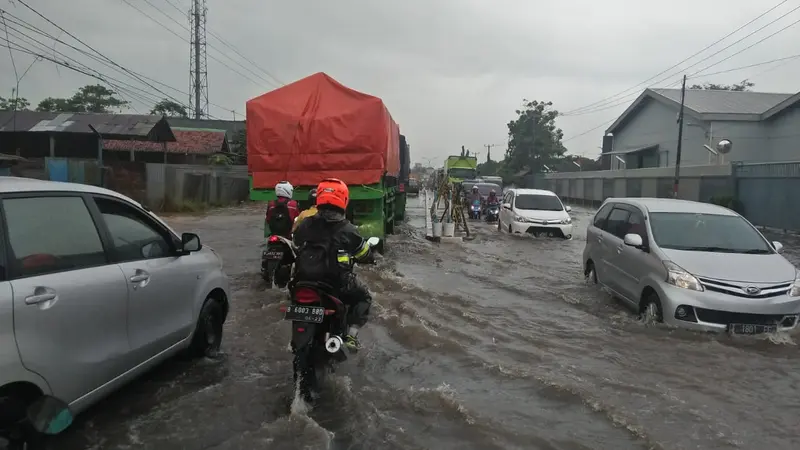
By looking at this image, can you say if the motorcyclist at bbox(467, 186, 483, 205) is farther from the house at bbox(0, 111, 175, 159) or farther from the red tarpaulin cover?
the house at bbox(0, 111, 175, 159)

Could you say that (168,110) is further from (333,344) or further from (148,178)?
(333,344)

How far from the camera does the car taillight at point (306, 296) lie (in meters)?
4.00

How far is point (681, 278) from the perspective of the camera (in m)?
6.46

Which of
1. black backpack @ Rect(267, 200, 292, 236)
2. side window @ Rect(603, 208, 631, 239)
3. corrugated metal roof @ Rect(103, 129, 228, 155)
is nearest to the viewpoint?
black backpack @ Rect(267, 200, 292, 236)

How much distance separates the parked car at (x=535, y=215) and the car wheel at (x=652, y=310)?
9.74 metres

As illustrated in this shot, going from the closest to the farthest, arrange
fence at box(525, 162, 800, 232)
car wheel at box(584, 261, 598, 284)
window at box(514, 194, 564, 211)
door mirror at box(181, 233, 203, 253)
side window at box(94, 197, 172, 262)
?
1. side window at box(94, 197, 172, 262)
2. door mirror at box(181, 233, 203, 253)
3. car wheel at box(584, 261, 598, 284)
4. fence at box(525, 162, 800, 232)
5. window at box(514, 194, 564, 211)

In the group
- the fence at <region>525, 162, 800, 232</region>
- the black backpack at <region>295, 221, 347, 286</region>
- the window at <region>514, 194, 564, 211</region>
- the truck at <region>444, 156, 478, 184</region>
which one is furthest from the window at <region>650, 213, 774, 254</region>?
the truck at <region>444, 156, 478, 184</region>

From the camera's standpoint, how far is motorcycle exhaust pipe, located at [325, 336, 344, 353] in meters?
4.05

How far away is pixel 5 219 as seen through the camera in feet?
9.71

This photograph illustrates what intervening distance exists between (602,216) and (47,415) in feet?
27.4

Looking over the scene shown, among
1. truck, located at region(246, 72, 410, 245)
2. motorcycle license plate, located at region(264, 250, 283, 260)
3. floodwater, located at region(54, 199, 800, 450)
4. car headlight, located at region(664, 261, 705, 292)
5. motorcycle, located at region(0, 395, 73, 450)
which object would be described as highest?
truck, located at region(246, 72, 410, 245)

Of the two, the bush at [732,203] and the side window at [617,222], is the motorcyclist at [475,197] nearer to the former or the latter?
the bush at [732,203]

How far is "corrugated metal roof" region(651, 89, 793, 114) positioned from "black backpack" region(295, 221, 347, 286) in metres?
30.1

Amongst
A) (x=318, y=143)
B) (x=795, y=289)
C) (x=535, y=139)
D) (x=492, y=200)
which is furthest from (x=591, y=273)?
(x=535, y=139)
